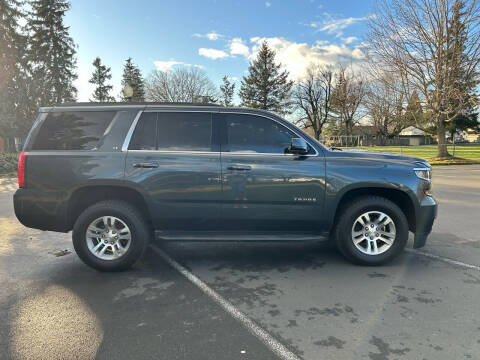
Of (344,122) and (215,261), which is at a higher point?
(344,122)

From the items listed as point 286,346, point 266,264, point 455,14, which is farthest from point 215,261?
point 455,14

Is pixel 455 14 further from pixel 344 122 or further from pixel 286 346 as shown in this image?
pixel 344 122

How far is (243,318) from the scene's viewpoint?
288 cm

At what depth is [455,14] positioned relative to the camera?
677 inches

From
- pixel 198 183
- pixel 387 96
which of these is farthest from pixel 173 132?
pixel 387 96

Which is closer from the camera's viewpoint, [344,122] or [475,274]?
[475,274]

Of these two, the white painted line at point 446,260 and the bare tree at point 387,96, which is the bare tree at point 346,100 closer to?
the bare tree at point 387,96

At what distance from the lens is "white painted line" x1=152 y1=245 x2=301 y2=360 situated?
2.42 meters

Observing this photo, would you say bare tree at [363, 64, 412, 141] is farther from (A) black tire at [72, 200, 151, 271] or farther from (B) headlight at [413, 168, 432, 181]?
(A) black tire at [72, 200, 151, 271]

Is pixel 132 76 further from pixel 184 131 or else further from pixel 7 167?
pixel 184 131

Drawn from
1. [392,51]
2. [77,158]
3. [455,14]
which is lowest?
[77,158]

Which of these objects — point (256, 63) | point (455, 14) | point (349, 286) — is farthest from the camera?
point (256, 63)

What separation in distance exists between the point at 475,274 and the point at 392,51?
1777 centimetres

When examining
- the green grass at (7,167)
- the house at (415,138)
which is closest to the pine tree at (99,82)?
the green grass at (7,167)
